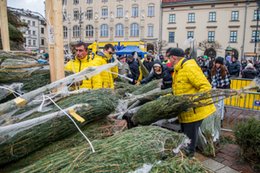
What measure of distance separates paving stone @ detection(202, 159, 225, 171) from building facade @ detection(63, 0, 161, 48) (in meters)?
38.0

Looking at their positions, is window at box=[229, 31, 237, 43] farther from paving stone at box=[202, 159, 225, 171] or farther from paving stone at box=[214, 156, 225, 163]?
paving stone at box=[202, 159, 225, 171]

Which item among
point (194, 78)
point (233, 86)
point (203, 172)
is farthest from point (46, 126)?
point (233, 86)

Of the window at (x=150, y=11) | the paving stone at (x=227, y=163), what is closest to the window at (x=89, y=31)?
the window at (x=150, y=11)

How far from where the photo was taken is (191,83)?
2994 millimetres

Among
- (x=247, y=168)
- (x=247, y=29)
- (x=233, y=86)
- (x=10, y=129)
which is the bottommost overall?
(x=247, y=168)

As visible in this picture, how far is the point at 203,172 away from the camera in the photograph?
4.71 feet

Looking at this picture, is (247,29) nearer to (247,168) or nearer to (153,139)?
(247,168)

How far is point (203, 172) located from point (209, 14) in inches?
1578

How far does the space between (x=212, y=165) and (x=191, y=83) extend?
5.08 ft

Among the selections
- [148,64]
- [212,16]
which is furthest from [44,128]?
[212,16]

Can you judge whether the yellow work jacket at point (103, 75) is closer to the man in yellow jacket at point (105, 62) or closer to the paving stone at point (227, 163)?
the man in yellow jacket at point (105, 62)

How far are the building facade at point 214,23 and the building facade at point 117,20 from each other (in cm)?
232

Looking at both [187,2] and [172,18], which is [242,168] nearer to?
[187,2]

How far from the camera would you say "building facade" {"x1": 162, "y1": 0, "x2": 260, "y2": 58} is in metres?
35.2
